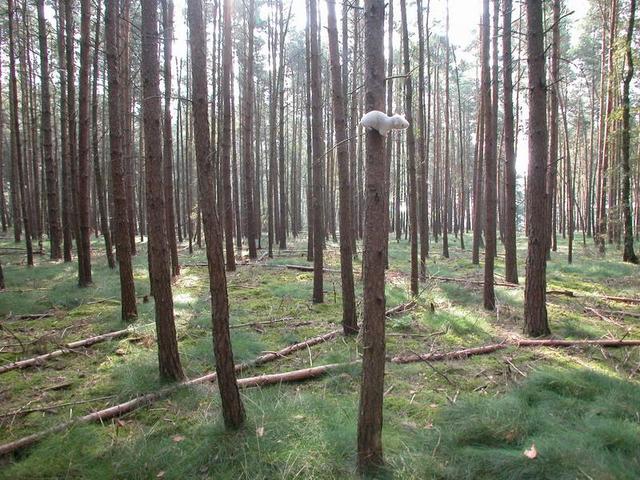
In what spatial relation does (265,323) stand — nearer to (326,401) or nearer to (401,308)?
(401,308)

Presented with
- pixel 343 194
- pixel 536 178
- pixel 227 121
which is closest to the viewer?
pixel 536 178

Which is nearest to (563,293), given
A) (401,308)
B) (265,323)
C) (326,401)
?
(401,308)

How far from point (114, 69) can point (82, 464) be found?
5.39 meters

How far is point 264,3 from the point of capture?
1752 centimetres

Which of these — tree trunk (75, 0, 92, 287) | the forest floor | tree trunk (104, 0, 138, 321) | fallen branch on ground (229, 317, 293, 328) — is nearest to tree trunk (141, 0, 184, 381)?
the forest floor

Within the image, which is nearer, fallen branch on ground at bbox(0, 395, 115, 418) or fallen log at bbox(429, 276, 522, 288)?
fallen branch on ground at bbox(0, 395, 115, 418)

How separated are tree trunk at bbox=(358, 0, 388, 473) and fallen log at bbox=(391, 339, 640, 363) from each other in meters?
2.35

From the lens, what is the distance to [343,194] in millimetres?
6539

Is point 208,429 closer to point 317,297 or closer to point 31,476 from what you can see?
point 31,476

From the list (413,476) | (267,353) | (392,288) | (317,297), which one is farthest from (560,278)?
(413,476)

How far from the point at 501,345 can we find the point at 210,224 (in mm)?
4244

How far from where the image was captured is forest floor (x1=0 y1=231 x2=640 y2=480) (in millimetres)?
3021

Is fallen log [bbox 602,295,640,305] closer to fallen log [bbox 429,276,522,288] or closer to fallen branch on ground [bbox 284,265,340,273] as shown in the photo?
fallen log [bbox 429,276,522,288]

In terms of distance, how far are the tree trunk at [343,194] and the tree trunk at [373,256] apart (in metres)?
3.31
